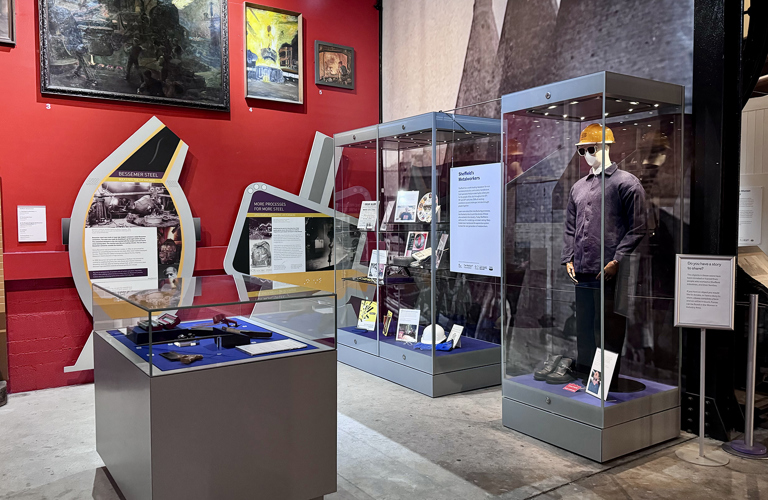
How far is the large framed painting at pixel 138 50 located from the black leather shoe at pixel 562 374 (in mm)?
3875

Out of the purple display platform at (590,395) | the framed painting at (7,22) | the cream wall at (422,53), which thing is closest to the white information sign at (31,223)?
the framed painting at (7,22)

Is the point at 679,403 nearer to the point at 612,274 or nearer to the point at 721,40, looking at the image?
the point at 612,274

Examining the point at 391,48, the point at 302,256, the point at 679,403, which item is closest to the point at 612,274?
the point at 679,403

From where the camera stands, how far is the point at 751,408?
343 cm

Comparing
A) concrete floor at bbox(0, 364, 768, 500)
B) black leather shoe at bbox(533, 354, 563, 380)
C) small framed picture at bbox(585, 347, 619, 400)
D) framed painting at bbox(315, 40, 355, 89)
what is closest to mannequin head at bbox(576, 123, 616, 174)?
small framed picture at bbox(585, 347, 619, 400)

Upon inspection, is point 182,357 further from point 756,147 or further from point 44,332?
point 756,147

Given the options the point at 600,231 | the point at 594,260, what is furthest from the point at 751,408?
the point at 600,231

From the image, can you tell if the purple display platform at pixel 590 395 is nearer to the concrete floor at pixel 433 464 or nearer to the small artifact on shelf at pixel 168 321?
the concrete floor at pixel 433 464

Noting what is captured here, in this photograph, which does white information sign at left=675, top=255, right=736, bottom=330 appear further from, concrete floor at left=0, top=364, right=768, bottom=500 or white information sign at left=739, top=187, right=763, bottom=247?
concrete floor at left=0, top=364, right=768, bottom=500

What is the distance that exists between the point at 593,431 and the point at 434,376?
1476 millimetres

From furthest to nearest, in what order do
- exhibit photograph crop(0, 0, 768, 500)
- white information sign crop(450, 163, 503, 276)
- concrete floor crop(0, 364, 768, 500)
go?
white information sign crop(450, 163, 503, 276) < concrete floor crop(0, 364, 768, 500) < exhibit photograph crop(0, 0, 768, 500)

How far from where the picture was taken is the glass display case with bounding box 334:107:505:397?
15.2ft

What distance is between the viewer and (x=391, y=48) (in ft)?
21.7

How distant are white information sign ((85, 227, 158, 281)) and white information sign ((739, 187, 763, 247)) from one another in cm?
458
